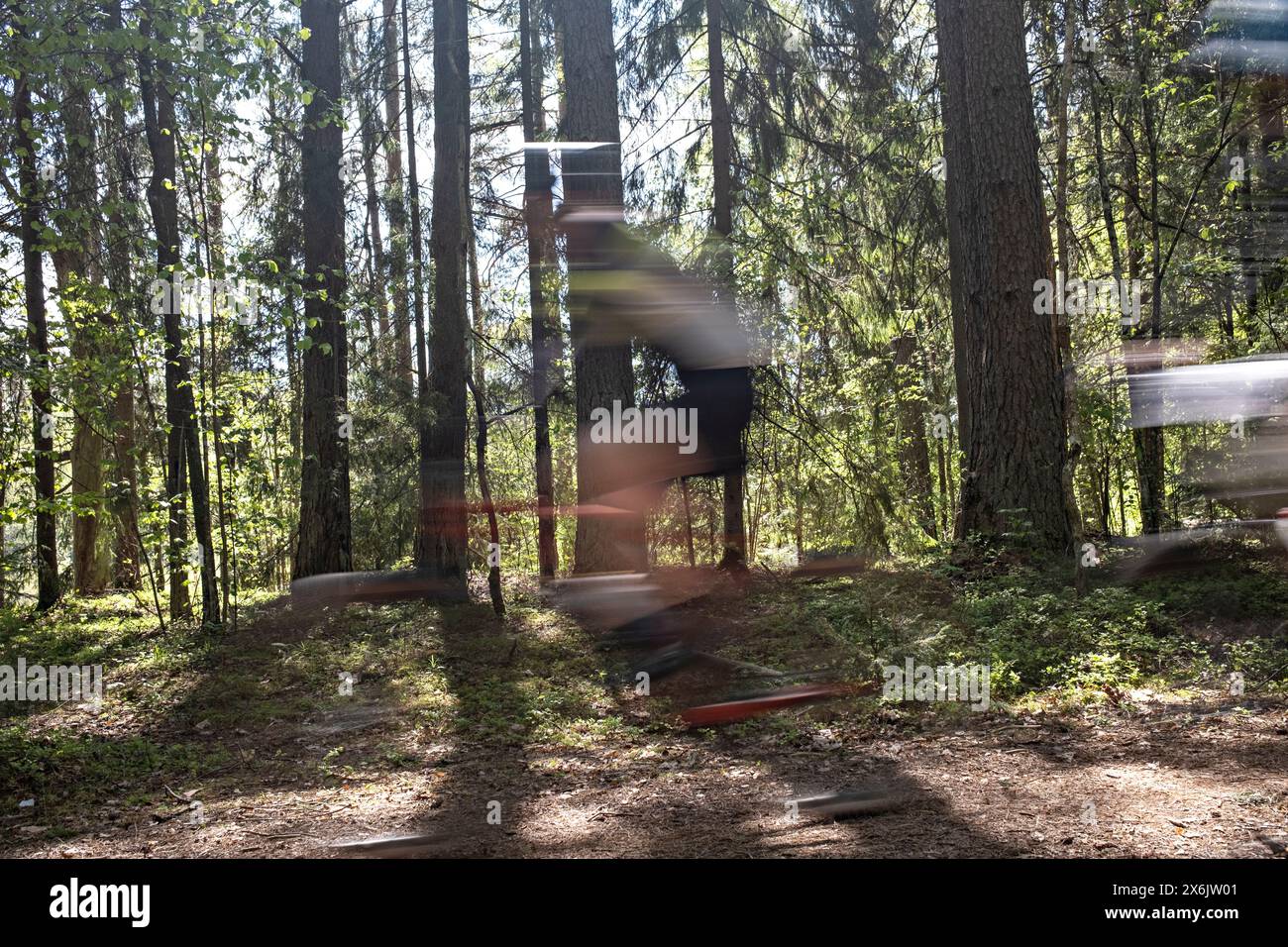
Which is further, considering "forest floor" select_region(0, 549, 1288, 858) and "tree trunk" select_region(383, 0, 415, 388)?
"tree trunk" select_region(383, 0, 415, 388)

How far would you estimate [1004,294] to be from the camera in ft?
29.6

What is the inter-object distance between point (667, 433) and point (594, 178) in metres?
4.71

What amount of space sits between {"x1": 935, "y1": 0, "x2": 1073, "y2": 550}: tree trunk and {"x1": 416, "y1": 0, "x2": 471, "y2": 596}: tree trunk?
19.5 ft

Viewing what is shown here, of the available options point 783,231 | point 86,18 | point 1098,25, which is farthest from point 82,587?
point 1098,25

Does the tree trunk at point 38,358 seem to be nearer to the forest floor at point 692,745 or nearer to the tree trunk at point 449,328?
the forest floor at point 692,745

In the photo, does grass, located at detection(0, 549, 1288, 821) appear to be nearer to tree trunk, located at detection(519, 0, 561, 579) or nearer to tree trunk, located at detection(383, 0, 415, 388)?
tree trunk, located at detection(519, 0, 561, 579)

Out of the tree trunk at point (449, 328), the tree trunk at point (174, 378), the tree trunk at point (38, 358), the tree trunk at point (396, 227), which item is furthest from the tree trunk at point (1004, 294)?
the tree trunk at point (38, 358)

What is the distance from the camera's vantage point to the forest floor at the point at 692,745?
3711 mm

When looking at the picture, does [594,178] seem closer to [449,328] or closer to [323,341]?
[449,328]

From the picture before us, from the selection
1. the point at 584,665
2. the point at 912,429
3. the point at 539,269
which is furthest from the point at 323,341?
the point at 912,429

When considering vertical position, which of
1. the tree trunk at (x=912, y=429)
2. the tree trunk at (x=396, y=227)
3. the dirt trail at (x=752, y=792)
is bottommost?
the dirt trail at (x=752, y=792)

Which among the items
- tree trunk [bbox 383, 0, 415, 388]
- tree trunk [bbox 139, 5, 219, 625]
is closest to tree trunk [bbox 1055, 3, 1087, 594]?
tree trunk [bbox 383, 0, 415, 388]

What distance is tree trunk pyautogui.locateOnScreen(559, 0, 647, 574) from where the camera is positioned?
1003 cm

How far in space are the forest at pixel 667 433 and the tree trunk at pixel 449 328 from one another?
0.06 meters
